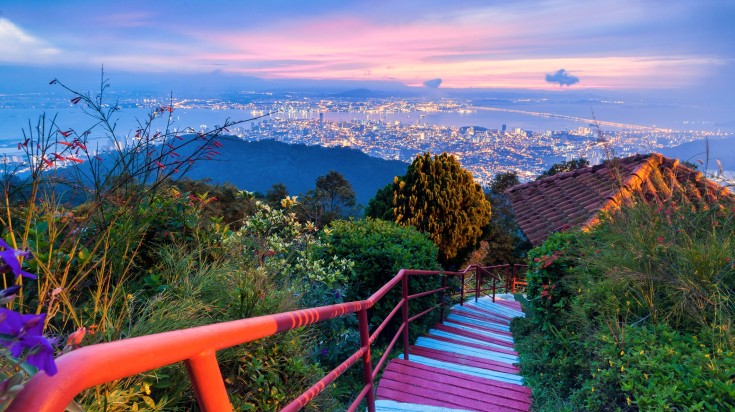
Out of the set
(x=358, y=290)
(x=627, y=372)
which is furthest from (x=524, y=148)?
(x=627, y=372)

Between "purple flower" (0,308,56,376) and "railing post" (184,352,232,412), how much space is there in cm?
38

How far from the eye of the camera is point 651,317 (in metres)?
3.47

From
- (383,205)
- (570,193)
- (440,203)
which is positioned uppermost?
(570,193)

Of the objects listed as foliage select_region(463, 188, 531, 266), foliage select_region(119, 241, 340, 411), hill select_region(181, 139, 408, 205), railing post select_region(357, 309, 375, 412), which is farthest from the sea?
hill select_region(181, 139, 408, 205)

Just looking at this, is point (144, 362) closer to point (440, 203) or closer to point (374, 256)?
point (374, 256)

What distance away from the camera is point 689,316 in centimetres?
326

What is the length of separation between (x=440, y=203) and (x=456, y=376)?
11333 millimetres

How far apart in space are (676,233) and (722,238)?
300 mm

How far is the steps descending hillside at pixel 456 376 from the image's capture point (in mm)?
3923

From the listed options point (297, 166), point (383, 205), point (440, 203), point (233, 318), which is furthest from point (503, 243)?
point (297, 166)

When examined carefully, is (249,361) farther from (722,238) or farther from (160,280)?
(722,238)

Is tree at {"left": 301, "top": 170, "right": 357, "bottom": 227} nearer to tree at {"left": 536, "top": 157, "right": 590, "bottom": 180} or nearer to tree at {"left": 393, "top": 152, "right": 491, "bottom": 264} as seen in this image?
tree at {"left": 393, "top": 152, "right": 491, "bottom": 264}

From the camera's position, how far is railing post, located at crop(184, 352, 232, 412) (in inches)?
40.3

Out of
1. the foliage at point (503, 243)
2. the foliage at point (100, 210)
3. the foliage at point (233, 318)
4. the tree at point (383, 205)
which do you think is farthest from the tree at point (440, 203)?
the foliage at point (233, 318)
